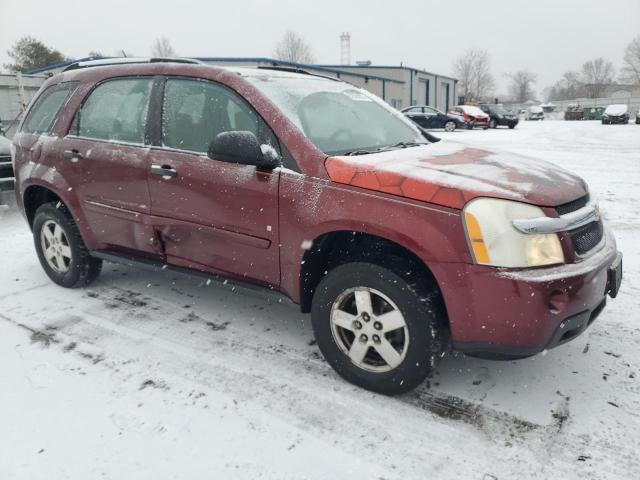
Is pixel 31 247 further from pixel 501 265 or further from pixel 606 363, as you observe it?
pixel 606 363

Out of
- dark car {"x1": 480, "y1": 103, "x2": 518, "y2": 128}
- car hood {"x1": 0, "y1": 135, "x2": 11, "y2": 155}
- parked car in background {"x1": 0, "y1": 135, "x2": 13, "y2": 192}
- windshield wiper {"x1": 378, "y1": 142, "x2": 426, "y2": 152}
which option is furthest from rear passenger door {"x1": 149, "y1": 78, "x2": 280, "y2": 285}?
dark car {"x1": 480, "y1": 103, "x2": 518, "y2": 128}

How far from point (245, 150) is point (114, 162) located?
51.8 inches

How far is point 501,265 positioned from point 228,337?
189 centimetres

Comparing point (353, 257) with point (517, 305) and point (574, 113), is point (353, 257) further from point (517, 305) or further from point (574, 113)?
point (574, 113)

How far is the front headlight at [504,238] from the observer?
2.24m

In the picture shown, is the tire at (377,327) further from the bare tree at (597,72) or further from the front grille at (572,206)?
the bare tree at (597,72)

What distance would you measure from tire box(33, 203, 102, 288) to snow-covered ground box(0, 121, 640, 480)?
0.43 meters

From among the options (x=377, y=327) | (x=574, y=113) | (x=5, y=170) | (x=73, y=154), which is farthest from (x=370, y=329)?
(x=574, y=113)

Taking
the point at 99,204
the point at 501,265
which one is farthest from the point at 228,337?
the point at 501,265

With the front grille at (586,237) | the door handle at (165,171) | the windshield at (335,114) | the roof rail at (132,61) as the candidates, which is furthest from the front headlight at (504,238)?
the roof rail at (132,61)

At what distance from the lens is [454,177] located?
96.7 inches

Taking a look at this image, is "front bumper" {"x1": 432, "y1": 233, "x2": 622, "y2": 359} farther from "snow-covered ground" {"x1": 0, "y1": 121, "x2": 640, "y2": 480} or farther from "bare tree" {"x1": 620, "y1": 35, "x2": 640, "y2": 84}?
"bare tree" {"x1": 620, "y1": 35, "x2": 640, "y2": 84}

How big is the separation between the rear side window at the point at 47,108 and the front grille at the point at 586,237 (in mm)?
3785

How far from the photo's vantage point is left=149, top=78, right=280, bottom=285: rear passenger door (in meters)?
2.91
